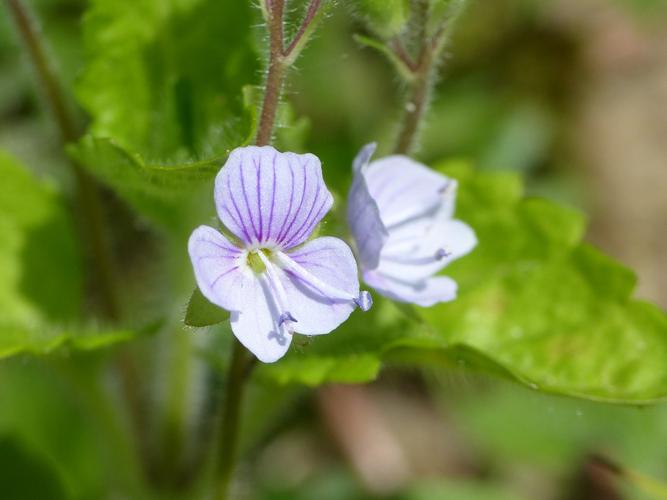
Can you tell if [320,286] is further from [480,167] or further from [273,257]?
[480,167]

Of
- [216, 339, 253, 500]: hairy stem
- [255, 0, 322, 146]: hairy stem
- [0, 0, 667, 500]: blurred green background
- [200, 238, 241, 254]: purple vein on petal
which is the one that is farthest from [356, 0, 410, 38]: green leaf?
[0, 0, 667, 500]: blurred green background

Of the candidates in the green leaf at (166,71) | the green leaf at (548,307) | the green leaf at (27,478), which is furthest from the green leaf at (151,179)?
the green leaf at (27,478)

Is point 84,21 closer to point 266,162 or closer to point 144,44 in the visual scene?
point 144,44

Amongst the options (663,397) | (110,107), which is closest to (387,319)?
(663,397)

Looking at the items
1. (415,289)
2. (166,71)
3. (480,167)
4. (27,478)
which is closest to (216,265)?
(415,289)

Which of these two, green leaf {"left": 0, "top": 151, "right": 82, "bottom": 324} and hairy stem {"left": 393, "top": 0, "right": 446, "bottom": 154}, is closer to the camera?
hairy stem {"left": 393, "top": 0, "right": 446, "bottom": 154}

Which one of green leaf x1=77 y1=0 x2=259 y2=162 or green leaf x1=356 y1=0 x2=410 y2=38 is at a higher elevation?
green leaf x1=356 y1=0 x2=410 y2=38

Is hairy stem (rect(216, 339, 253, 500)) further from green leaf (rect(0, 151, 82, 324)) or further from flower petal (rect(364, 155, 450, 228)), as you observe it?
green leaf (rect(0, 151, 82, 324))
